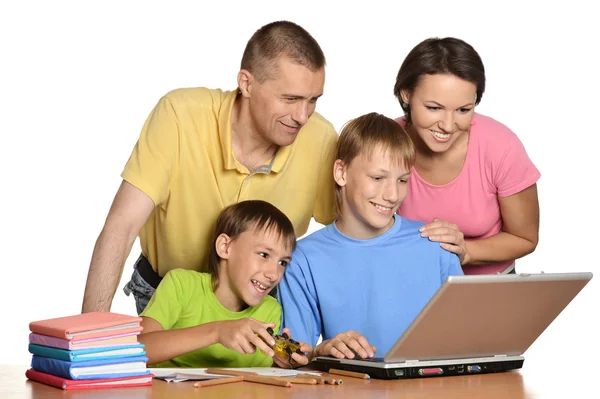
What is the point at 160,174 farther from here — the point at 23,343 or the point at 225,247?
the point at 23,343

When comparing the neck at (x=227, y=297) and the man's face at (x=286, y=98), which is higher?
the man's face at (x=286, y=98)

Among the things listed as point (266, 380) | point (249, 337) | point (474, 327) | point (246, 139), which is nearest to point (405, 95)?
point (246, 139)

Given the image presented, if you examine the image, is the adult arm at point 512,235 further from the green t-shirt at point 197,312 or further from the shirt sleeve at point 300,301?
the green t-shirt at point 197,312

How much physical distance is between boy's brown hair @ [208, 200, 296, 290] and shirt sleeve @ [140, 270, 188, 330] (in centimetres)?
15

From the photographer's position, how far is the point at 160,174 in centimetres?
307

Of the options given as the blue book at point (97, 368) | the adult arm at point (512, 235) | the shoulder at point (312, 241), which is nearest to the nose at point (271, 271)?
the shoulder at point (312, 241)

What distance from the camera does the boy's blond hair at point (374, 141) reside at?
3.00 metres

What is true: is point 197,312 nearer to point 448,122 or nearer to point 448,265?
point 448,265

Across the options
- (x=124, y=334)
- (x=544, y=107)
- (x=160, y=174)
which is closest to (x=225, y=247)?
(x=160, y=174)

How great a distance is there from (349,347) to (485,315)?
36 centimetres

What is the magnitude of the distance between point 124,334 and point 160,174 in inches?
36.6

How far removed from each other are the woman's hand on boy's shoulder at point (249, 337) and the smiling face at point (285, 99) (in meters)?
0.85

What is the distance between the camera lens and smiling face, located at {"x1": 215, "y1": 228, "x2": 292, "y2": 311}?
297 cm

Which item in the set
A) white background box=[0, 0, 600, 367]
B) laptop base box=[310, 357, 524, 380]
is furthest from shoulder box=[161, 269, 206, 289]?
white background box=[0, 0, 600, 367]
